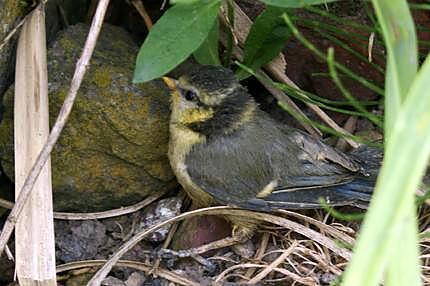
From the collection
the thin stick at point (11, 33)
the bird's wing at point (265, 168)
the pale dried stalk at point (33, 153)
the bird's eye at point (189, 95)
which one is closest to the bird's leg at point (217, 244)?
the bird's wing at point (265, 168)

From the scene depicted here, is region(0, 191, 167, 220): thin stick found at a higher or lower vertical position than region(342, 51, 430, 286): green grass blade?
lower

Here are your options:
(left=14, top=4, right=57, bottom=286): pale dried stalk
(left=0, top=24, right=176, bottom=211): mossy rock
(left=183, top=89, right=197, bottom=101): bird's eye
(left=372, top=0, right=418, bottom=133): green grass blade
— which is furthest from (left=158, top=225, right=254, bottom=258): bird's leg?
(left=372, top=0, right=418, bottom=133): green grass blade

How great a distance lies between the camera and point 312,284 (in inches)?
93.1

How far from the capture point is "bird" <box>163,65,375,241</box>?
2541mm

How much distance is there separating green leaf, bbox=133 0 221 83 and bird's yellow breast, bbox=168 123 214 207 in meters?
0.50

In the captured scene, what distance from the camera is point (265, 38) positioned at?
2.57 m

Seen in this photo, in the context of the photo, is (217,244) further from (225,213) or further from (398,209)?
(398,209)

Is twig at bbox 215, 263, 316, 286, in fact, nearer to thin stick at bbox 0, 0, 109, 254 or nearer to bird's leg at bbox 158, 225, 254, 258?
bird's leg at bbox 158, 225, 254, 258

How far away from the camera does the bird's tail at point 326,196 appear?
2.50 m

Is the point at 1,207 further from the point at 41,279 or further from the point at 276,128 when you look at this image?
the point at 276,128

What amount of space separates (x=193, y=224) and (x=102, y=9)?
87cm

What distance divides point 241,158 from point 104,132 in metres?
0.44

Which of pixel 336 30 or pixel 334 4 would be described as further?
pixel 334 4

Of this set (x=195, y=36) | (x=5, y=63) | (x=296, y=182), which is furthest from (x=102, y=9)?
(x=296, y=182)
